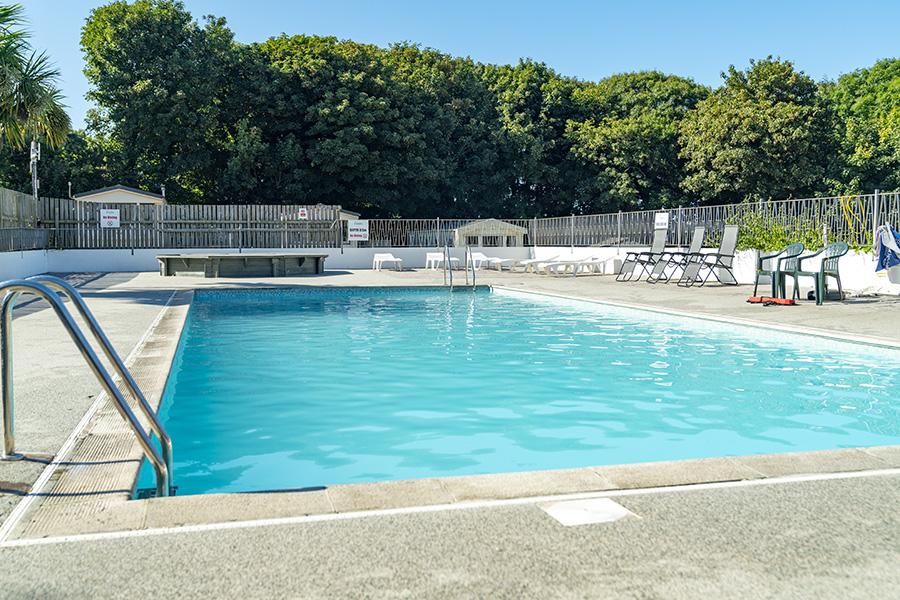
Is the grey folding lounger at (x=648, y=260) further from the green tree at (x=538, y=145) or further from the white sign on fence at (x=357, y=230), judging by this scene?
the green tree at (x=538, y=145)

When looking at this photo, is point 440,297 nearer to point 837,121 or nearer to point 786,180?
point 786,180

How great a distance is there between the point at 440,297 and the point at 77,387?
459 inches

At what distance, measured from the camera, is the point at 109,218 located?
26.9 meters

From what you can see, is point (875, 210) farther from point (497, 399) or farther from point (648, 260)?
point (497, 399)

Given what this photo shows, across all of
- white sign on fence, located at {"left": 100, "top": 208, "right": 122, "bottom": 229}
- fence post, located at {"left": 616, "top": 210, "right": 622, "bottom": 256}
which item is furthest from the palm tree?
fence post, located at {"left": 616, "top": 210, "right": 622, "bottom": 256}

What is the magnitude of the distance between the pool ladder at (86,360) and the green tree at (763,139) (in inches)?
1360

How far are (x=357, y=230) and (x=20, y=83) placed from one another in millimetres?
14629

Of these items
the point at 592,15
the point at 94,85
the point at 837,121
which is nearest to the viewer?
the point at 592,15

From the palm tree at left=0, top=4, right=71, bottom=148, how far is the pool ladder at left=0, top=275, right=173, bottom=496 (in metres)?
13.2

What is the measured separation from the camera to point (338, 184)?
3709 centimetres

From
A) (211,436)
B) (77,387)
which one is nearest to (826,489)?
(211,436)

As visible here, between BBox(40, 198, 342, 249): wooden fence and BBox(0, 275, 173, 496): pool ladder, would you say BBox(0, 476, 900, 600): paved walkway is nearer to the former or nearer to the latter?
BBox(0, 275, 173, 496): pool ladder

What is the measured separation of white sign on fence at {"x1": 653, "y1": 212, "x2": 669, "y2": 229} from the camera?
21.7 m

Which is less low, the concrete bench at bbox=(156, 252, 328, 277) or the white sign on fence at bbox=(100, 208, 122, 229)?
the white sign on fence at bbox=(100, 208, 122, 229)
